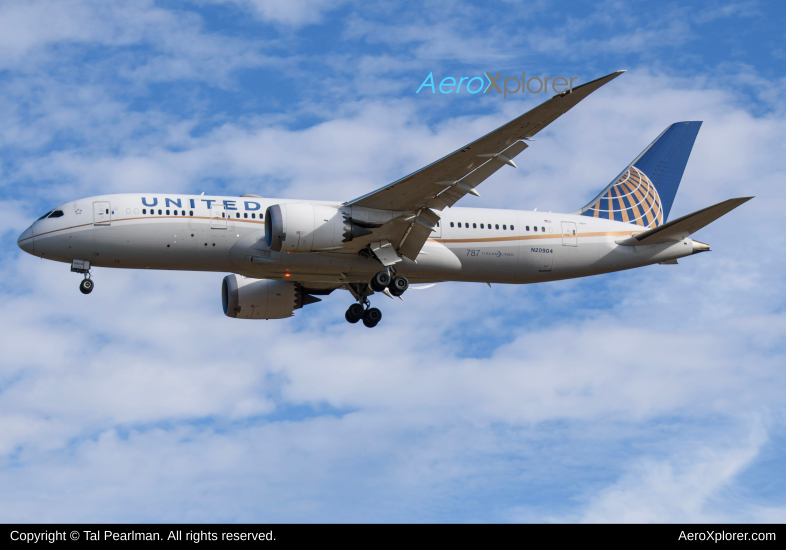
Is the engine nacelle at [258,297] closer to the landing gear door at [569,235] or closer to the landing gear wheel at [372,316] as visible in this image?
the landing gear wheel at [372,316]

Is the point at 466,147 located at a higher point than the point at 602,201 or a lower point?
lower

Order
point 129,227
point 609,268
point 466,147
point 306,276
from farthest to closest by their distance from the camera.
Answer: point 609,268
point 306,276
point 129,227
point 466,147

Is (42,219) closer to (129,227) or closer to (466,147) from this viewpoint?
(129,227)

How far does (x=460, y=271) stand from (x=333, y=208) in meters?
5.30

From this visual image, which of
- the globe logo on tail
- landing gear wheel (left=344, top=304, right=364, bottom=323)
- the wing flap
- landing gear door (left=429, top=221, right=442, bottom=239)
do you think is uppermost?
the globe logo on tail

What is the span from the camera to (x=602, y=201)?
37562 mm

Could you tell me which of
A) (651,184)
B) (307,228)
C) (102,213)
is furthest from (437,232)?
(651,184)

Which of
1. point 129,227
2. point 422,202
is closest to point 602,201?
point 422,202

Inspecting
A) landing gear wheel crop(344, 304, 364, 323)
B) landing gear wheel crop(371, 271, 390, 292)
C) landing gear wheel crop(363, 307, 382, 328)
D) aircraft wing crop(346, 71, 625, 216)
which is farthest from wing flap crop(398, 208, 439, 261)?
landing gear wheel crop(344, 304, 364, 323)

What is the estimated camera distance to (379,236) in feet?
103

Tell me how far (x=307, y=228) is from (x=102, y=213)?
21.7ft

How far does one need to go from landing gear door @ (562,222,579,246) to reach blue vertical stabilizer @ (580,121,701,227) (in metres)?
2.55

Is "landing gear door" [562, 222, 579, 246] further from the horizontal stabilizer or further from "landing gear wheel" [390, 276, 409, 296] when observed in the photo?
"landing gear wheel" [390, 276, 409, 296]

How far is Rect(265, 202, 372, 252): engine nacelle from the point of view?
96.5 ft
